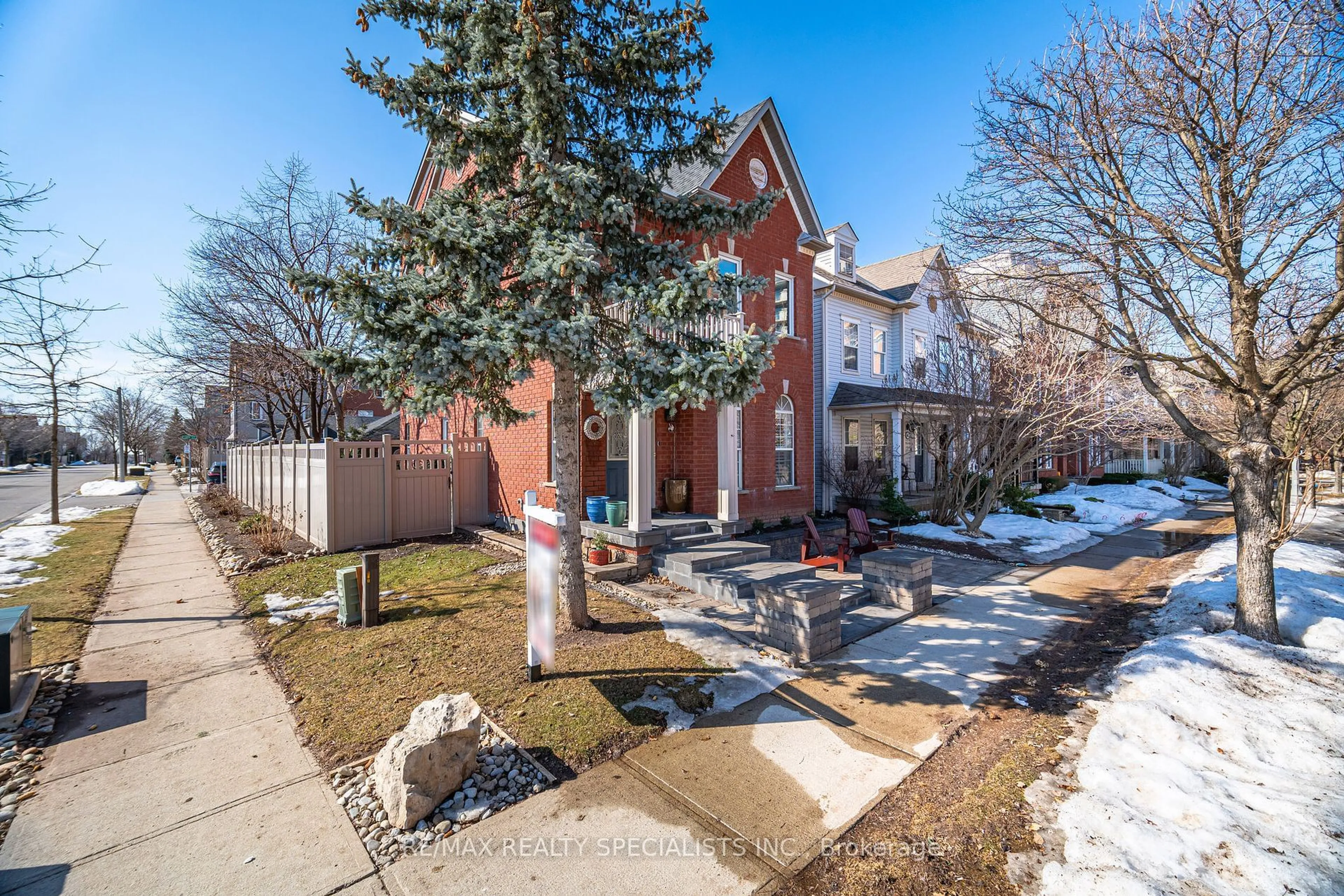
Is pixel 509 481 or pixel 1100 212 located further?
pixel 509 481

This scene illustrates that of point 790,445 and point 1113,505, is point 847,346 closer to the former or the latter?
point 790,445

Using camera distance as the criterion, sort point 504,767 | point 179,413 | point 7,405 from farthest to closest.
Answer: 1. point 179,413
2. point 7,405
3. point 504,767

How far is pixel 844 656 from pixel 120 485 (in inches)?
1495

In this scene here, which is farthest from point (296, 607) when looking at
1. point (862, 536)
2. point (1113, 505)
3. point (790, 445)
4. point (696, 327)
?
point (1113, 505)

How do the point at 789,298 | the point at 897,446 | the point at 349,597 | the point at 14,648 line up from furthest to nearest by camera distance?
the point at 897,446 < the point at 789,298 < the point at 349,597 < the point at 14,648

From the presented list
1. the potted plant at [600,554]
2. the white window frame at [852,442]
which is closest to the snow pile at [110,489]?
the potted plant at [600,554]

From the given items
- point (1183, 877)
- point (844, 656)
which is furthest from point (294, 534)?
point (1183, 877)

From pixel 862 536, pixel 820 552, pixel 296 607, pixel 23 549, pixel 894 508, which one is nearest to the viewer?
pixel 296 607

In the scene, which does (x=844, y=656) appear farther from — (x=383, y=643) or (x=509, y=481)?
(x=509, y=481)

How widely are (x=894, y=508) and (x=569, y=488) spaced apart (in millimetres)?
10696

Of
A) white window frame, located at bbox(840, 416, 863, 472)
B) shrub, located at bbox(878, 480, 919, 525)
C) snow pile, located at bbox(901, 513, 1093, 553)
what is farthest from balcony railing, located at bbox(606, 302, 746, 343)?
white window frame, located at bbox(840, 416, 863, 472)

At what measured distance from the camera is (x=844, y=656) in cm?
573

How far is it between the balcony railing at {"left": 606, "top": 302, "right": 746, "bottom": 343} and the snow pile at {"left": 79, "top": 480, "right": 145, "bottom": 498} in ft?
94.1

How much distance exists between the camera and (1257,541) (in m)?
5.49
